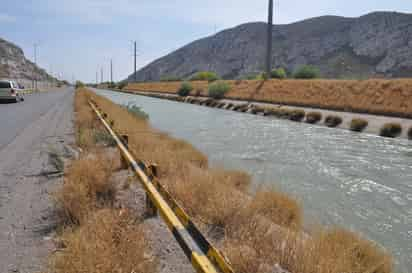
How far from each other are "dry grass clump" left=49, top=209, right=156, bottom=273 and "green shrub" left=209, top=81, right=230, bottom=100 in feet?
131

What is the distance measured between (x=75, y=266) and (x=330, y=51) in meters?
127

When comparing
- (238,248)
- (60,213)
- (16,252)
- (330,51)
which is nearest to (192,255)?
(238,248)

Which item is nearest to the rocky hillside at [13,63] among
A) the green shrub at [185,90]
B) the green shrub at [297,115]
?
the green shrub at [185,90]

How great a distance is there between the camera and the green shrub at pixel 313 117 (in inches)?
867

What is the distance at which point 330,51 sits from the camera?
11538 cm

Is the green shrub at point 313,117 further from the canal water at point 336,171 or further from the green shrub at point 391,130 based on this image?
the green shrub at point 391,130

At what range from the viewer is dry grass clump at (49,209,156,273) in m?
2.57

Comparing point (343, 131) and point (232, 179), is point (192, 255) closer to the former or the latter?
point (232, 179)

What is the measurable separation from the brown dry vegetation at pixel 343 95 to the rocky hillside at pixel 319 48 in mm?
31529

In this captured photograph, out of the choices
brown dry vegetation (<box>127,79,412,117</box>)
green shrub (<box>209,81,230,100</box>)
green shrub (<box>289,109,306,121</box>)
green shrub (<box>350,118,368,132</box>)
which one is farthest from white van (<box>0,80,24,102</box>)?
green shrub (<box>350,118,368,132</box>)

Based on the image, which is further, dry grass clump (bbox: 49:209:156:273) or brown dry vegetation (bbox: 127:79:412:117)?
brown dry vegetation (bbox: 127:79:412:117)

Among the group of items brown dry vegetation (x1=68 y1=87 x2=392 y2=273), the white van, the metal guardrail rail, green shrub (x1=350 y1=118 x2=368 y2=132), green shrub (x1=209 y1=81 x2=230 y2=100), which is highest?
green shrub (x1=209 y1=81 x2=230 y2=100)

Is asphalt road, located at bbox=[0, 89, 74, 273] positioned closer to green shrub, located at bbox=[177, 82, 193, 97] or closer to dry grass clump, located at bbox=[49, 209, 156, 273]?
dry grass clump, located at bbox=[49, 209, 156, 273]

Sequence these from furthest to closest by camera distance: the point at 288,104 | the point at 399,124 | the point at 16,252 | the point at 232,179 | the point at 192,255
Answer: the point at 288,104 < the point at 399,124 < the point at 232,179 < the point at 16,252 < the point at 192,255
